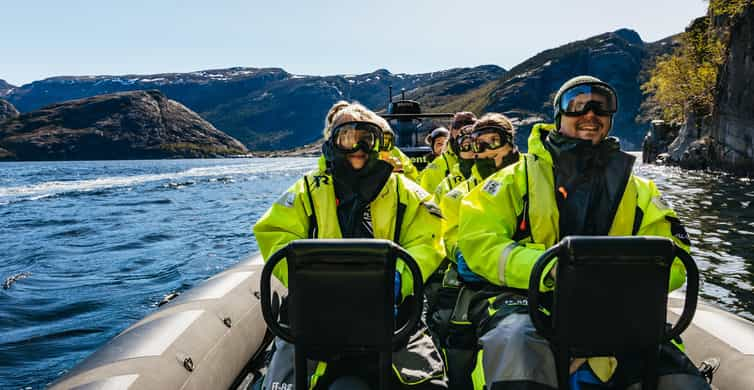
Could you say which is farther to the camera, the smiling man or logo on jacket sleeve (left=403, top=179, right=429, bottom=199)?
logo on jacket sleeve (left=403, top=179, right=429, bottom=199)

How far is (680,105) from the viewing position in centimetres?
3975

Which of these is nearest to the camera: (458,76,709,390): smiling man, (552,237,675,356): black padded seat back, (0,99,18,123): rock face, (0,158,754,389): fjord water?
(552,237,675,356): black padded seat back

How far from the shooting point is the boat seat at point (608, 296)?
1609 mm

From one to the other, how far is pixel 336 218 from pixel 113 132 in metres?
158

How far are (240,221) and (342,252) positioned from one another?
1411 centimetres

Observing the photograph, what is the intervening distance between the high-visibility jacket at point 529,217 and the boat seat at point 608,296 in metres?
0.53

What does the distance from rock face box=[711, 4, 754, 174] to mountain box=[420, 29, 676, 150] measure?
106 metres

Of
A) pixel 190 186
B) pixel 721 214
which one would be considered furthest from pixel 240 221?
pixel 190 186

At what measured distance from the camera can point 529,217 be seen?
7.91ft

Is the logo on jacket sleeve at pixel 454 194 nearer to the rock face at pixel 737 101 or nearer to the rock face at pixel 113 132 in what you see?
the rock face at pixel 737 101

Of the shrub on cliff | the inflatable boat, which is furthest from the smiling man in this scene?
the shrub on cliff

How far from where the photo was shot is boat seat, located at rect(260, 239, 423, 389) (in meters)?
1.68

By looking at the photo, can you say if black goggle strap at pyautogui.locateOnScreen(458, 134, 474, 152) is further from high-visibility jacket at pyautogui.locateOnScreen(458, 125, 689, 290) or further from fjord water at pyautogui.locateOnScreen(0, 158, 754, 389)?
fjord water at pyautogui.locateOnScreen(0, 158, 754, 389)

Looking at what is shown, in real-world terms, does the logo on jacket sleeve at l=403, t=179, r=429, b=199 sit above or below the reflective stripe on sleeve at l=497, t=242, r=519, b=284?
above
